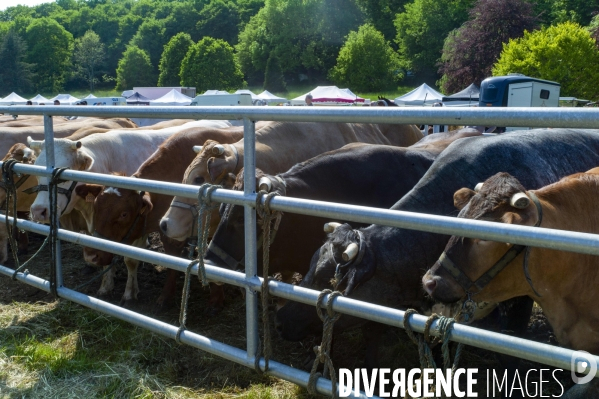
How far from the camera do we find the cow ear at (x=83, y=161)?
17.8 feet

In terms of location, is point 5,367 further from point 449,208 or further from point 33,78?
point 33,78

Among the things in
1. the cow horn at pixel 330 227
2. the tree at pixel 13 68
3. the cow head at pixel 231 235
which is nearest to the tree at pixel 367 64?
the tree at pixel 13 68

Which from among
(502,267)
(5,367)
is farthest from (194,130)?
(502,267)

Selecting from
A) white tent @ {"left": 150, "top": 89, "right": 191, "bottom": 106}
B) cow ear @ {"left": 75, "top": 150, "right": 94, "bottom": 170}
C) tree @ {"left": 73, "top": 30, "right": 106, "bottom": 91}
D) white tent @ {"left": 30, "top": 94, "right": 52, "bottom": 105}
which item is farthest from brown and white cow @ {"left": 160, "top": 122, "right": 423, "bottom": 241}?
tree @ {"left": 73, "top": 30, "right": 106, "bottom": 91}

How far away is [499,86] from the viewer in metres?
17.9

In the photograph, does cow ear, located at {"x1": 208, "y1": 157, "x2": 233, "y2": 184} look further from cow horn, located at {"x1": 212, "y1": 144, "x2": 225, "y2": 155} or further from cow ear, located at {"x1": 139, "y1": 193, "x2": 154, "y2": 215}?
cow ear, located at {"x1": 139, "y1": 193, "x2": 154, "y2": 215}

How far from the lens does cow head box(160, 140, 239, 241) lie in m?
4.55

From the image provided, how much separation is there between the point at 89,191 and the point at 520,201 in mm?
4012

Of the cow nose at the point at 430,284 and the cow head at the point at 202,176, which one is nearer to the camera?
the cow nose at the point at 430,284

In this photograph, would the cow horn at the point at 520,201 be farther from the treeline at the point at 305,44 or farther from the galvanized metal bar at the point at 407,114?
the treeline at the point at 305,44

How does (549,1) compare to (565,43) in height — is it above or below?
above

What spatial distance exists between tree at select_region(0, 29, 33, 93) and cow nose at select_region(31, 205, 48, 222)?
96278mm

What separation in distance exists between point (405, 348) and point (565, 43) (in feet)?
98.3

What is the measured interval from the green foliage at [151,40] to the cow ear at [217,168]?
109234mm
